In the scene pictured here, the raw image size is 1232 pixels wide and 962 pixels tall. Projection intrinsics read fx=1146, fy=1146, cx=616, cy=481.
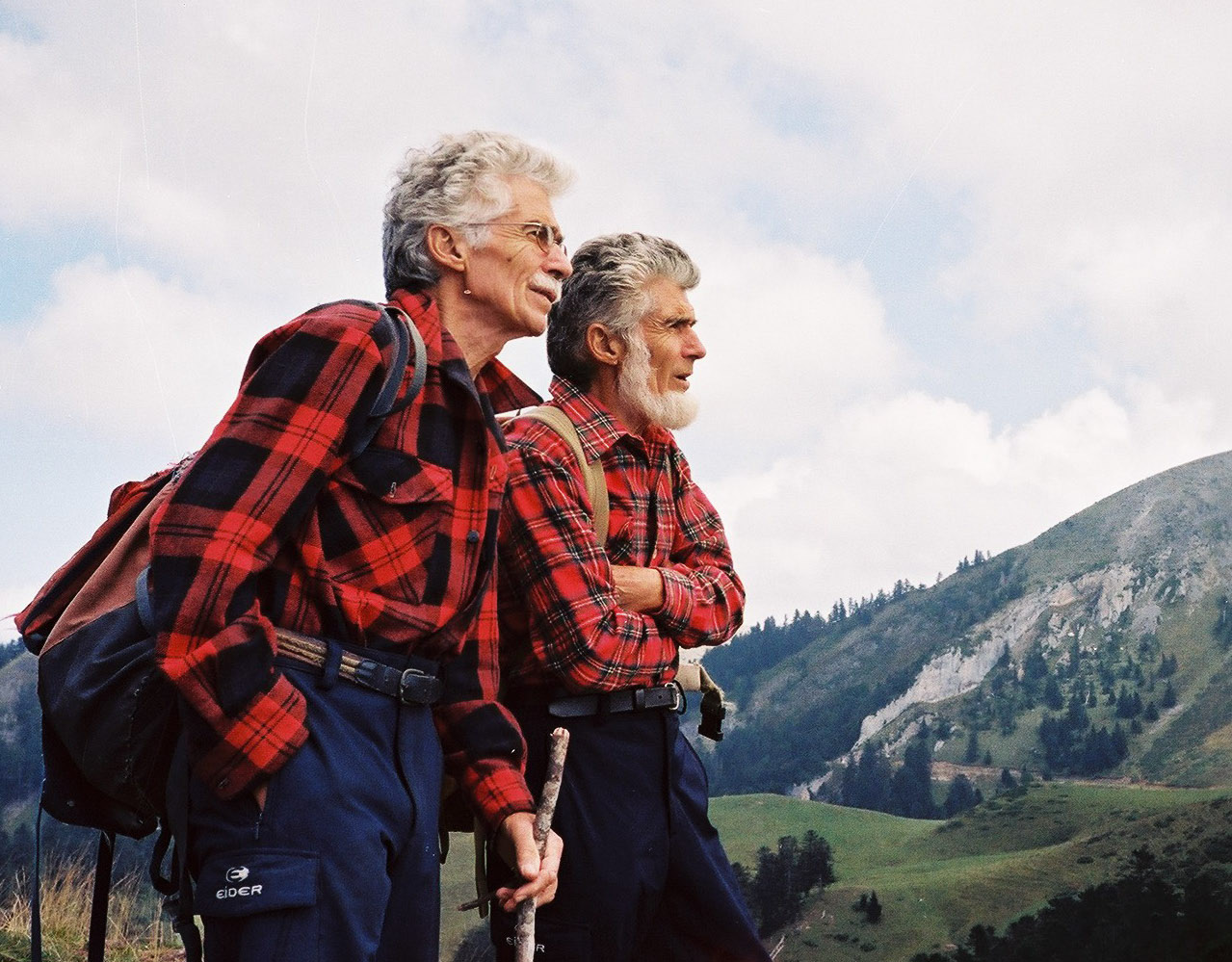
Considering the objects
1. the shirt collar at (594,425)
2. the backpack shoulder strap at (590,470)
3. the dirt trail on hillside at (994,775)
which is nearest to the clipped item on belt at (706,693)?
the backpack shoulder strap at (590,470)

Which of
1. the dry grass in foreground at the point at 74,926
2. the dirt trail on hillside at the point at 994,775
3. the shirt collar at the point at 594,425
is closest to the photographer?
the shirt collar at the point at 594,425

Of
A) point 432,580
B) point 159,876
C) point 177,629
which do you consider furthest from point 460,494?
point 159,876

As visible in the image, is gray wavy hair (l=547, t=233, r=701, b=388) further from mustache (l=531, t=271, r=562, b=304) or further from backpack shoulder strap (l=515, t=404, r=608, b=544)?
mustache (l=531, t=271, r=562, b=304)

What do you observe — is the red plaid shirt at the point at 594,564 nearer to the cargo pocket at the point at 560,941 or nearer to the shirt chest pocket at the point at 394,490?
the cargo pocket at the point at 560,941

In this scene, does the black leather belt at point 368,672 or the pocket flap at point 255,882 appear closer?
the pocket flap at point 255,882

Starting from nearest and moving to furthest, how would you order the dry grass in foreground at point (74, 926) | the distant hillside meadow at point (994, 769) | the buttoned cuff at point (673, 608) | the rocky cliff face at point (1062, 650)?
1. the buttoned cuff at point (673, 608)
2. the dry grass in foreground at point (74, 926)
3. the distant hillside meadow at point (994, 769)
4. the rocky cliff face at point (1062, 650)

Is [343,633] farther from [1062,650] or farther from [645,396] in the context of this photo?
[1062,650]

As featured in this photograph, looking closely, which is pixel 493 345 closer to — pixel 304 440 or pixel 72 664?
pixel 304 440

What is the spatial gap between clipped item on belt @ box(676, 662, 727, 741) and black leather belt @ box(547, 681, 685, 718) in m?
0.25

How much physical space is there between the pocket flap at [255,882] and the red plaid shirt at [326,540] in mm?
131

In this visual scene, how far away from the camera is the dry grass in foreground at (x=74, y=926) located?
7020 mm

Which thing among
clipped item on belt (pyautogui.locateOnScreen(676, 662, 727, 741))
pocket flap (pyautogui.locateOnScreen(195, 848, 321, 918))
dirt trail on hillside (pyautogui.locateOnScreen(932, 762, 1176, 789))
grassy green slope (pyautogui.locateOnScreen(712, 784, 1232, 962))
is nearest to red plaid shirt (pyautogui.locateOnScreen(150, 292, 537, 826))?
pocket flap (pyautogui.locateOnScreen(195, 848, 321, 918))

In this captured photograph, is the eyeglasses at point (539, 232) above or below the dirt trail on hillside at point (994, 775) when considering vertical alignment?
above

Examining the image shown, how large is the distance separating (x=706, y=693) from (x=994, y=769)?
86.4 feet
